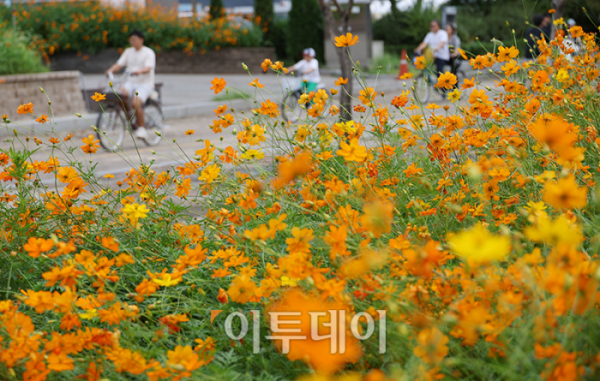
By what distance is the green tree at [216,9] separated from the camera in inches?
816

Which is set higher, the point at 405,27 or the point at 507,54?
the point at 405,27

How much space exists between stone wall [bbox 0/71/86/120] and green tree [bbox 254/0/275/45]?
12.0 metres

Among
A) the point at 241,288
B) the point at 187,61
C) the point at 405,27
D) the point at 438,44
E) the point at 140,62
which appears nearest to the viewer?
the point at 241,288

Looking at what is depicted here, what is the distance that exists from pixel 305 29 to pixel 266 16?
1.91 m

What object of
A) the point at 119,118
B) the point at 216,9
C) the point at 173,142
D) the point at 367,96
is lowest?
the point at 119,118

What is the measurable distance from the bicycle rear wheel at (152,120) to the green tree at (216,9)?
13.3 m

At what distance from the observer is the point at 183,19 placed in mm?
20297

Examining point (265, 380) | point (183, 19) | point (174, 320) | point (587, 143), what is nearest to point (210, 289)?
point (174, 320)

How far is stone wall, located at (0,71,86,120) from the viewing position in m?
9.35

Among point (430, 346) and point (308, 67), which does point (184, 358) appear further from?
point (308, 67)

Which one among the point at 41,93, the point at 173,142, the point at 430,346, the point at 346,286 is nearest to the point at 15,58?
the point at 41,93

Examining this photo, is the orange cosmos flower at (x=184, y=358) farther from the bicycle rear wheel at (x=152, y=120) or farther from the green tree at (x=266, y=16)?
the green tree at (x=266, y=16)

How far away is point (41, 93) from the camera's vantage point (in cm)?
961

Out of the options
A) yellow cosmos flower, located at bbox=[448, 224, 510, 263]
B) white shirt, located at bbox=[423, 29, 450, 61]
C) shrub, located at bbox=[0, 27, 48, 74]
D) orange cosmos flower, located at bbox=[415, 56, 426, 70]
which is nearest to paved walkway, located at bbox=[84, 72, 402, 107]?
shrub, located at bbox=[0, 27, 48, 74]
